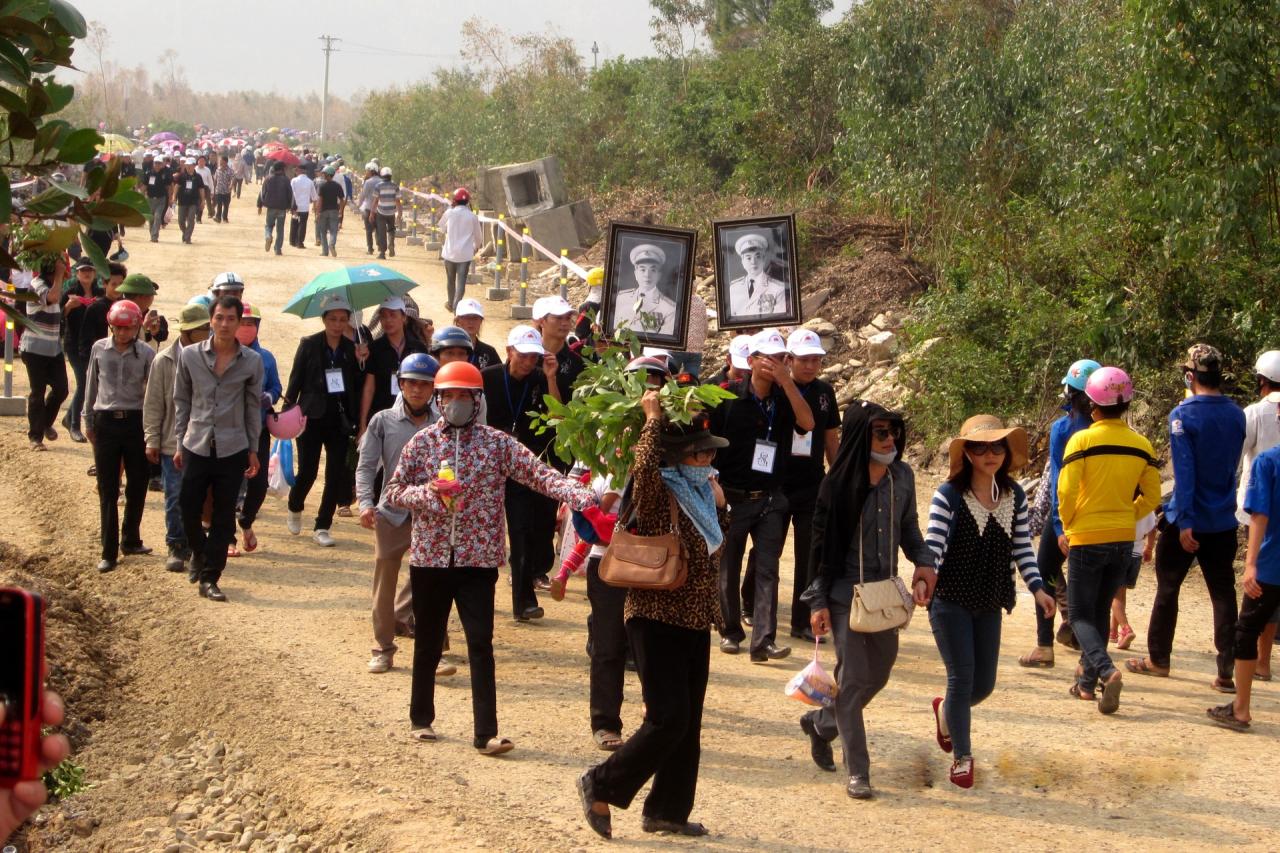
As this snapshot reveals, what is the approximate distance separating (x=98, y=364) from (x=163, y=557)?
1521 mm

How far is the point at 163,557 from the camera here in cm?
1098

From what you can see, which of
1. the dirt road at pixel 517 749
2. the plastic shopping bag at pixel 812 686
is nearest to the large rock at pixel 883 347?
the dirt road at pixel 517 749

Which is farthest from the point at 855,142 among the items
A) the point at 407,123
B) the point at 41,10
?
the point at 407,123

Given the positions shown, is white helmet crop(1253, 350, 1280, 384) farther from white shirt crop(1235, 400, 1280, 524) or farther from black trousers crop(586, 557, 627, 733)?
black trousers crop(586, 557, 627, 733)

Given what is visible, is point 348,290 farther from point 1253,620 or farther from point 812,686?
point 1253,620

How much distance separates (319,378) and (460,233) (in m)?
10.3

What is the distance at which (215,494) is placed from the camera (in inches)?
390

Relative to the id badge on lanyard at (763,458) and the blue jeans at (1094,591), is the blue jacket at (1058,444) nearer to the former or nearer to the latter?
the blue jeans at (1094,591)

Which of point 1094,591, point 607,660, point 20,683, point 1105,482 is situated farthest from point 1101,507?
point 20,683

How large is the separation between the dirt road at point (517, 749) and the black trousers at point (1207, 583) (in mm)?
252

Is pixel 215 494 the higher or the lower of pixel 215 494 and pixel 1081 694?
the higher

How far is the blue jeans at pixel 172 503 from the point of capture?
1050 centimetres

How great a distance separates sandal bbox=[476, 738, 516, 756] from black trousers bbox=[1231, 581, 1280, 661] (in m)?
3.92

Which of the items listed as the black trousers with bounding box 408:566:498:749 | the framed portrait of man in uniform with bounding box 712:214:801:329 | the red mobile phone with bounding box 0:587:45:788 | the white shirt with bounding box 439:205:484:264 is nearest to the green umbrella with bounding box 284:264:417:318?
the framed portrait of man in uniform with bounding box 712:214:801:329
